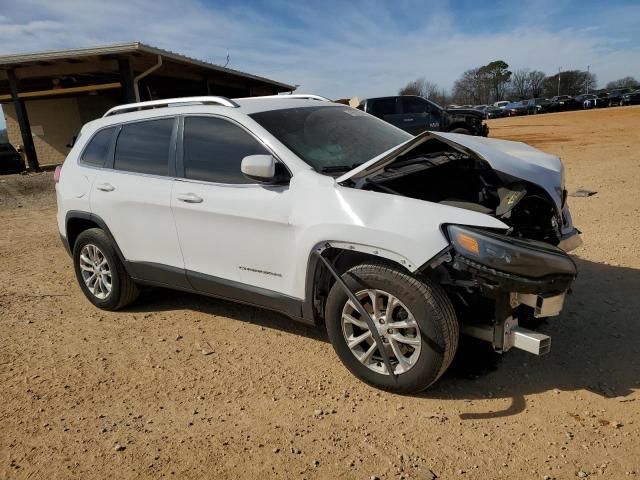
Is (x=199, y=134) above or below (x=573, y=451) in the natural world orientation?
above

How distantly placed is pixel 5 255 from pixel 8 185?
24.9ft

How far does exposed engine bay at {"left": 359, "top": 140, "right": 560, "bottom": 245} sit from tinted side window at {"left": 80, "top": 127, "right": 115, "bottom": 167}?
8.72 ft

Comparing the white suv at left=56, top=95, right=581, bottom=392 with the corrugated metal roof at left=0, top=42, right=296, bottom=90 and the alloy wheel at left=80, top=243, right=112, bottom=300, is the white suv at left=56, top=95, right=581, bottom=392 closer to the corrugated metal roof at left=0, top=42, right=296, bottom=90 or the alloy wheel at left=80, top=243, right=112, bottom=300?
the alloy wheel at left=80, top=243, right=112, bottom=300

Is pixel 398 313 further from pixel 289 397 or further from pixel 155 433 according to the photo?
pixel 155 433

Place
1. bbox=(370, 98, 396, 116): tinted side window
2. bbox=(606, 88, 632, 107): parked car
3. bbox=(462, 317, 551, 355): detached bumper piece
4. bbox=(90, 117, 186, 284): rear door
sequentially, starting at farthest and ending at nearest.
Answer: bbox=(606, 88, 632, 107): parked car < bbox=(370, 98, 396, 116): tinted side window < bbox=(90, 117, 186, 284): rear door < bbox=(462, 317, 551, 355): detached bumper piece

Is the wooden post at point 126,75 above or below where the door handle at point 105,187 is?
above

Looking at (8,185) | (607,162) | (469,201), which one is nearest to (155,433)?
(469,201)

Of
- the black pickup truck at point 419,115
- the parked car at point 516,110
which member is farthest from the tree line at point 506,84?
the black pickup truck at point 419,115

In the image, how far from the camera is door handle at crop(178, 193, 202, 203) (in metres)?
3.81

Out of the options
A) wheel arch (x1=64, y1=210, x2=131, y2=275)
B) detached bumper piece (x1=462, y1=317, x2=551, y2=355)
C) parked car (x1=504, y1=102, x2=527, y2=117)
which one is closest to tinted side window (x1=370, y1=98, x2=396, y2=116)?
wheel arch (x1=64, y1=210, x2=131, y2=275)

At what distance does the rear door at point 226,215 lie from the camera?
3.47 m

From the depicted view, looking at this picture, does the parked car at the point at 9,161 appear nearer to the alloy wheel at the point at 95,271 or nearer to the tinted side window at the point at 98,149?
the tinted side window at the point at 98,149

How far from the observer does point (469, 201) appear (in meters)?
3.63

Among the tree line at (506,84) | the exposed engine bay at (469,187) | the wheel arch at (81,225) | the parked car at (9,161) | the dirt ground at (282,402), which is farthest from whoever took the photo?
the tree line at (506,84)
